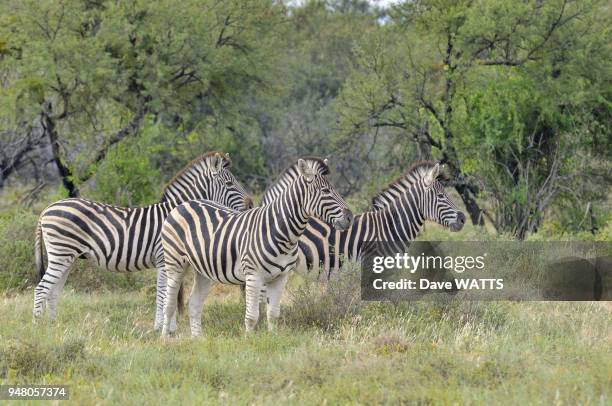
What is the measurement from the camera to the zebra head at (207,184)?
11.2 m

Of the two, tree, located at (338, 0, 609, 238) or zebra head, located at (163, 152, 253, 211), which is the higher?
tree, located at (338, 0, 609, 238)

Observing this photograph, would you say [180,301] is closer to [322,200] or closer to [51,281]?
[51,281]

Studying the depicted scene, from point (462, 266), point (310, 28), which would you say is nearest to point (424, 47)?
point (462, 266)

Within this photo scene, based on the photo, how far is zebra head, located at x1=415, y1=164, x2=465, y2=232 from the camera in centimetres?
1080

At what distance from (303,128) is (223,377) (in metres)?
21.3

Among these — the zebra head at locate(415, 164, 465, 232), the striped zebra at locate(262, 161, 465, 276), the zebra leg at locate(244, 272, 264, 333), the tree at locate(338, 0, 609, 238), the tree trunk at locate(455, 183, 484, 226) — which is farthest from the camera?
the tree trunk at locate(455, 183, 484, 226)

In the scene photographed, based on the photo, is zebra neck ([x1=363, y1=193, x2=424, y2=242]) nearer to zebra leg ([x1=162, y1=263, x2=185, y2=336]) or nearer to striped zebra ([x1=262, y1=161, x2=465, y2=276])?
striped zebra ([x1=262, y1=161, x2=465, y2=276])

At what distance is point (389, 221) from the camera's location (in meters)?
10.6

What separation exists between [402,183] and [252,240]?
10.3 ft

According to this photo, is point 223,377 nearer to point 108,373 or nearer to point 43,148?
point 108,373

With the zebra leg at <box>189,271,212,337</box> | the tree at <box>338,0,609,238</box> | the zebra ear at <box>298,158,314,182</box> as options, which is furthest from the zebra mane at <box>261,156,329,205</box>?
the tree at <box>338,0,609,238</box>

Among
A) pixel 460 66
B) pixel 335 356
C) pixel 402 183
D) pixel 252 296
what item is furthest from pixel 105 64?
pixel 335 356

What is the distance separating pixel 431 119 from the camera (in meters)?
18.1

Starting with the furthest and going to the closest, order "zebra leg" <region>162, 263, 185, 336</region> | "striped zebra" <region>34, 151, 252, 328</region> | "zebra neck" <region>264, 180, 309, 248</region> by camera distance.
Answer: "striped zebra" <region>34, 151, 252, 328</region>, "zebra leg" <region>162, 263, 185, 336</region>, "zebra neck" <region>264, 180, 309, 248</region>
